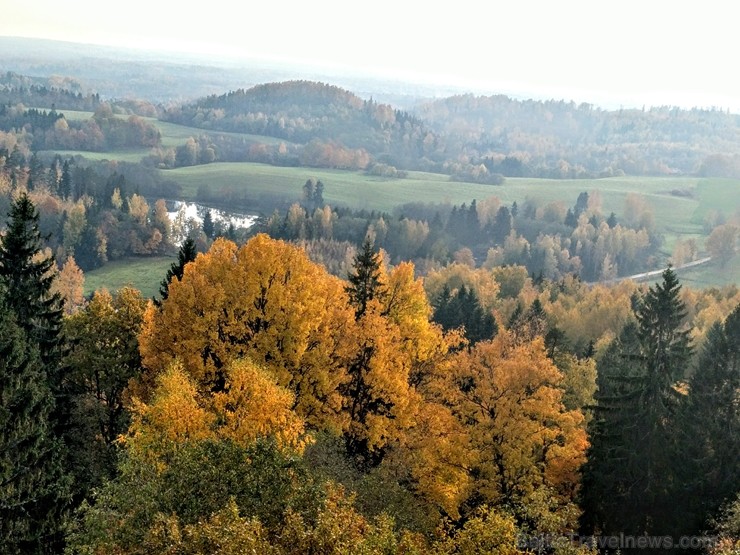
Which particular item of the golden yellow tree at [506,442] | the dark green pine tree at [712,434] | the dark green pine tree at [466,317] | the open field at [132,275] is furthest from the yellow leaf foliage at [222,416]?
the open field at [132,275]

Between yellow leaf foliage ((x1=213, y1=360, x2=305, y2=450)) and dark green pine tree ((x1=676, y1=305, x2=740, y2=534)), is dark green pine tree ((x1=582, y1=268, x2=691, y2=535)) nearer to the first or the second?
dark green pine tree ((x1=676, y1=305, x2=740, y2=534))

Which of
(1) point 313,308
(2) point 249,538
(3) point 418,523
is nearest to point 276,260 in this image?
(1) point 313,308

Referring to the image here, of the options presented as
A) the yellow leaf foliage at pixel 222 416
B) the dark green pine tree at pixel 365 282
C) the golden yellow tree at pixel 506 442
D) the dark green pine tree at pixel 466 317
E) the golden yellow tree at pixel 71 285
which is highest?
the dark green pine tree at pixel 365 282

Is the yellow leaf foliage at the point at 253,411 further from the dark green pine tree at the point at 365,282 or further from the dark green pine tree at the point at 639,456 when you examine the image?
the dark green pine tree at the point at 639,456

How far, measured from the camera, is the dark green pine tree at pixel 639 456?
43.8 meters

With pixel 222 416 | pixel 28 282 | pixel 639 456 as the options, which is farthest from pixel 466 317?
pixel 222 416

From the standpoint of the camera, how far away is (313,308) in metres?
46.9

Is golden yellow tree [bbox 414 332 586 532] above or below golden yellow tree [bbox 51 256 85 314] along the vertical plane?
above

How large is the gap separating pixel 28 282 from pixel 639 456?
127ft

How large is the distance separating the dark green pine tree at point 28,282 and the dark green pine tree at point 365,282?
20548 mm

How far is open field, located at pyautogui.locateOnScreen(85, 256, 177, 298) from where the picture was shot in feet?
521

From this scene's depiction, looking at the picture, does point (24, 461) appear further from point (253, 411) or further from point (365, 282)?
point (365, 282)

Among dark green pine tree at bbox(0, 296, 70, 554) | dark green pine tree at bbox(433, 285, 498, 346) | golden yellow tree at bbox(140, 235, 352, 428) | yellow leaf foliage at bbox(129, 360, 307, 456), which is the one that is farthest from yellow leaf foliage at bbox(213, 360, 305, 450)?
dark green pine tree at bbox(433, 285, 498, 346)

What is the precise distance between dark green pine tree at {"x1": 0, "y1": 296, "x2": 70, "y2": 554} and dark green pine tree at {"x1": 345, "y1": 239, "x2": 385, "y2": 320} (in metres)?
23.3
